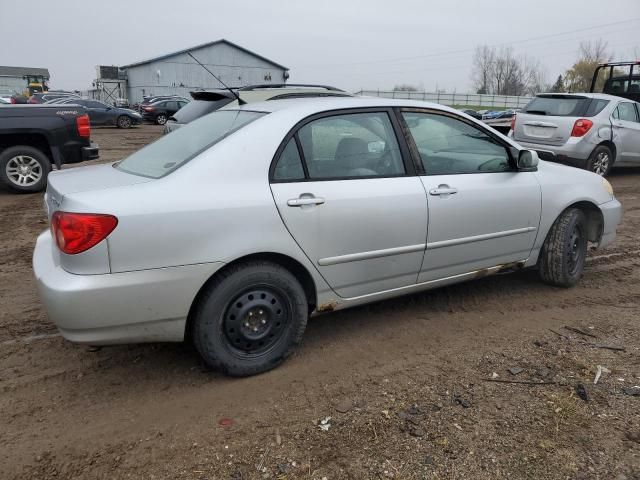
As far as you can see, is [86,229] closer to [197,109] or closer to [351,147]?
[351,147]

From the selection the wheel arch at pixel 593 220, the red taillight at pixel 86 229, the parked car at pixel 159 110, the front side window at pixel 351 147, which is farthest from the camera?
the parked car at pixel 159 110

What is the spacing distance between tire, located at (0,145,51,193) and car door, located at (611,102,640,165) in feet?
32.2

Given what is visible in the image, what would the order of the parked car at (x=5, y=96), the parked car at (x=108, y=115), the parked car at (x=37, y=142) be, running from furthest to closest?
the parked car at (x=5, y=96), the parked car at (x=108, y=115), the parked car at (x=37, y=142)

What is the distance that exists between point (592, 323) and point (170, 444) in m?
3.04

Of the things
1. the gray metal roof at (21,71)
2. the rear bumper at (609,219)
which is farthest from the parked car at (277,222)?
the gray metal roof at (21,71)

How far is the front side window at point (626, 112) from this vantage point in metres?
9.68

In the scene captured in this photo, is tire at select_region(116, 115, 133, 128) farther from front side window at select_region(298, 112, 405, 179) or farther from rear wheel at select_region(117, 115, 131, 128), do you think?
front side window at select_region(298, 112, 405, 179)

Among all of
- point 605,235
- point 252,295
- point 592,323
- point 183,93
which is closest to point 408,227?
point 252,295

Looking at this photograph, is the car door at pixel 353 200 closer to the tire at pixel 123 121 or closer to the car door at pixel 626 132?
the car door at pixel 626 132

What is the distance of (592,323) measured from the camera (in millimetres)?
3797

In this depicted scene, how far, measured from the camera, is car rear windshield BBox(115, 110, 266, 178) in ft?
9.82

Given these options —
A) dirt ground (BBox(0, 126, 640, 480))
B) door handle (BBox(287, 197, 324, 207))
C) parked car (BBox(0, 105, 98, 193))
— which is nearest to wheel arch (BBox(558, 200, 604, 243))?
dirt ground (BBox(0, 126, 640, 480))

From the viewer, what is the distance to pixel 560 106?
9539 mm

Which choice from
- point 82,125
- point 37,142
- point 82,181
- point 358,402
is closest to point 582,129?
point 358,402
